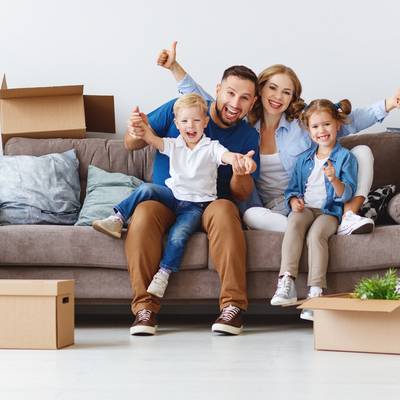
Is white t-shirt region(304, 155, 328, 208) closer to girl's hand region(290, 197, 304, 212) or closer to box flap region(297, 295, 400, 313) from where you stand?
girl's hand region(290, 197, 304, 212)

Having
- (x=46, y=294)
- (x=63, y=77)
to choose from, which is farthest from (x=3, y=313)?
(x=63, y=77)

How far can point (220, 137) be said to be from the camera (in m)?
3.29

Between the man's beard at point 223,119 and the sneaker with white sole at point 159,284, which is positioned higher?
the man's beard at point 223,119

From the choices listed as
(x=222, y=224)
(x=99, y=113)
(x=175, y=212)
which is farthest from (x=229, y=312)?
(x=99, y=113)

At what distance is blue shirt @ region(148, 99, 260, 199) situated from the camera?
330 centimetres

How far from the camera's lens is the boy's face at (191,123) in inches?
124

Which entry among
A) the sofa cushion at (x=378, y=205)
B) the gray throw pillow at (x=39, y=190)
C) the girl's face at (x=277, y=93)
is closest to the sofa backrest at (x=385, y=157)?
the sofa cushion at (x=378, y=205)

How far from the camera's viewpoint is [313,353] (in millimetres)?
2518

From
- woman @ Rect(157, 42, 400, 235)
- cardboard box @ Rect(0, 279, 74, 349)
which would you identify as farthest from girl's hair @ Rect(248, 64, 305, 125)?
cardboard box @ Rect(0, 279, 74, 349)

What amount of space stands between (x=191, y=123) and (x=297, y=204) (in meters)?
0.52

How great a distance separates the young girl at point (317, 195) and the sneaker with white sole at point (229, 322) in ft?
0.50

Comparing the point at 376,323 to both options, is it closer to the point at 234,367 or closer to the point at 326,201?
the point at 234,367

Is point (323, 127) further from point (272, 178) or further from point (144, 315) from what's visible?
point (144, 315)

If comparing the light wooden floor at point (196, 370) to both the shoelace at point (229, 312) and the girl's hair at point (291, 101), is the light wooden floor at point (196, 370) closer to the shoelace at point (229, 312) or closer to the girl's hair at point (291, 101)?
the shoelace at point (229, 312)
